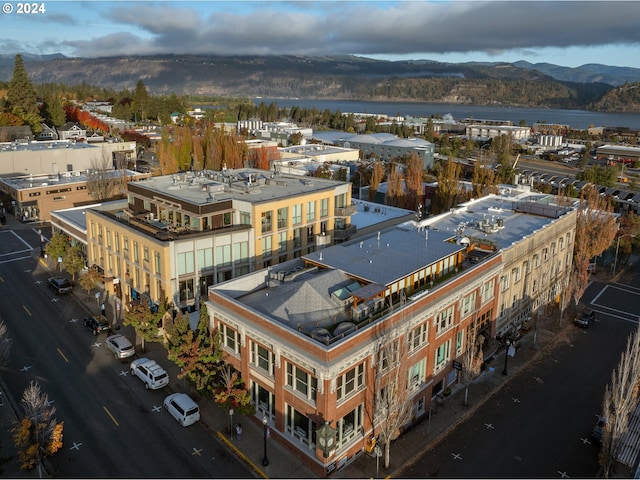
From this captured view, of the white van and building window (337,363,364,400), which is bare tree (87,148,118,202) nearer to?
the white van

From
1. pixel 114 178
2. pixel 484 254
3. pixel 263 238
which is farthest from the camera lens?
pixel 114 178

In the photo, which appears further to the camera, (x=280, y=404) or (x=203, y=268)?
(x=203, y=268)

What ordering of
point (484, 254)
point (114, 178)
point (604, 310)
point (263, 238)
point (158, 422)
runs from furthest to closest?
point (114, 178)
point (604, 310)
point (263, 238)
point (484, 254)
point (158, 422)

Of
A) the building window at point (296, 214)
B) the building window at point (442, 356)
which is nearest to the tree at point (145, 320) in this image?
the building window at point (296, 214)

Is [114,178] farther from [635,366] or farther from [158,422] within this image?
[635,366]

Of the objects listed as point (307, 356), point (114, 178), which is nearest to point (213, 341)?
point (307, 356)

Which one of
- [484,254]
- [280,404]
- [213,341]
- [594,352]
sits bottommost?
[594,352]

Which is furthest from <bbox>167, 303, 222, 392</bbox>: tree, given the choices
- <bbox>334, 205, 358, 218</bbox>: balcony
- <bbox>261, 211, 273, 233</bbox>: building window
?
<bbox>334, 205, 358, 218</bbox>: balcony
